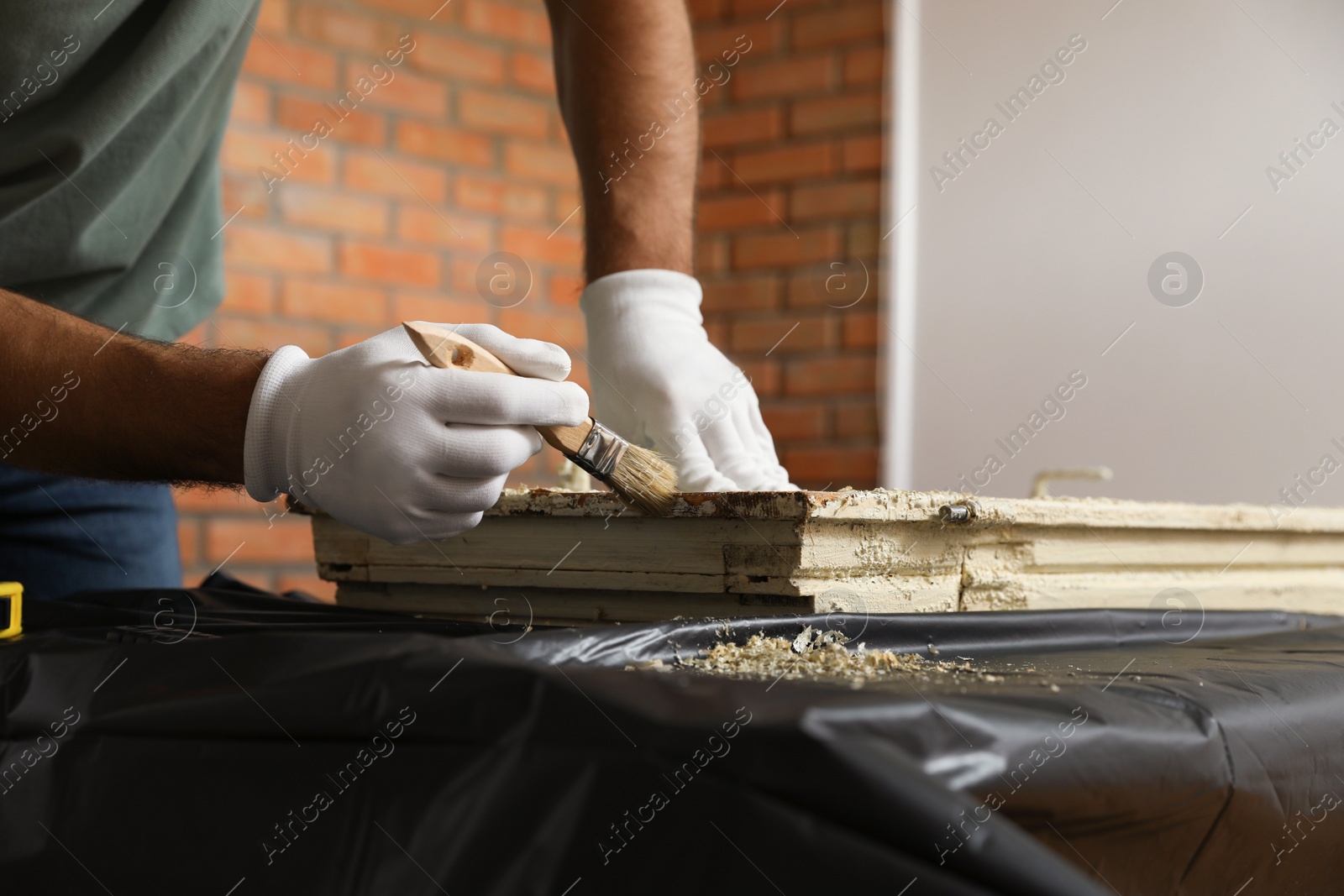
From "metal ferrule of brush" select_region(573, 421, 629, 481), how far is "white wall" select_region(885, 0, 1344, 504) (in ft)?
5.23

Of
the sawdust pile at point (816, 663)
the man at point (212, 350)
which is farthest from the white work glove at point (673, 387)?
the sawdust pile at point (816, 663)

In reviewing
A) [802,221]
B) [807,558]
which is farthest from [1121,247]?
[807,558]

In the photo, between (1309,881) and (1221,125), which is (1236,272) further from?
(1309,881)

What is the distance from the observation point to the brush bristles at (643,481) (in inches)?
26.7

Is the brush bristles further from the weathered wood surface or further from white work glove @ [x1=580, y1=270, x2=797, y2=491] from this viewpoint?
white work glove @ [x1=580, y1=270, x2=797, y2=491]

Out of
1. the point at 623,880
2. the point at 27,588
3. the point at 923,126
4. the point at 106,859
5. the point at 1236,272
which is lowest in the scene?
the point at 27,588

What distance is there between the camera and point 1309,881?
52 centimetres

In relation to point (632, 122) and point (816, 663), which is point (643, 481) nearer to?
point (816, 663)

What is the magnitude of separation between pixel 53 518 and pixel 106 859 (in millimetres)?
720

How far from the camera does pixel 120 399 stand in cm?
71

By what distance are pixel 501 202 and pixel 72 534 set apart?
141 cm

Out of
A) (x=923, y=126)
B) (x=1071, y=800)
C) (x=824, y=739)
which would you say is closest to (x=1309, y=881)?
(x=1071, y=800)

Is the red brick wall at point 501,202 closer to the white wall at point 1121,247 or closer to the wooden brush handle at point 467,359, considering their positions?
the white wall at point 1121,247

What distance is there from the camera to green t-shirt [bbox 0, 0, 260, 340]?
0.93 metres
